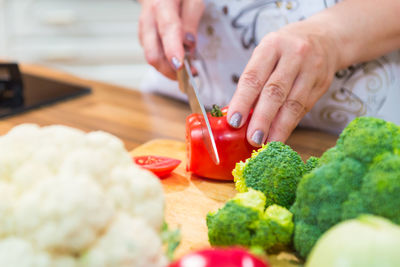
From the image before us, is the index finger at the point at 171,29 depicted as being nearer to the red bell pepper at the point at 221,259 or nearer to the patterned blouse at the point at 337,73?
the patterned blouse at the point at 337,73

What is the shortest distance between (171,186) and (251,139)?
9.2 inches

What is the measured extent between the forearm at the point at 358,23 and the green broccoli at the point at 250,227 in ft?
2.35

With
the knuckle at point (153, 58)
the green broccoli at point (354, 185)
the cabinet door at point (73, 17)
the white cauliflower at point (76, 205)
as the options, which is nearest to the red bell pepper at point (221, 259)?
the white cauliflower at point (76, 205)

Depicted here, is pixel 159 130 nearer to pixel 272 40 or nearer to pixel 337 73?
pixel 272 40

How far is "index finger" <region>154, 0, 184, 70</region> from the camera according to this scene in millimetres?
1418

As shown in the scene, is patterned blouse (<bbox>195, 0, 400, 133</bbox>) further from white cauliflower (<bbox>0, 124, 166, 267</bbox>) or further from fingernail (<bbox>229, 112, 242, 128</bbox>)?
white cauliflower (<bbox>0, 124, 166, 267</bbox>)

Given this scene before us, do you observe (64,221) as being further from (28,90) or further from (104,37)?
(104,37)

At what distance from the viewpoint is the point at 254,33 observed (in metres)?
1.55

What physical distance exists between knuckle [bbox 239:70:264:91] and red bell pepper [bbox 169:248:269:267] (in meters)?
0.69

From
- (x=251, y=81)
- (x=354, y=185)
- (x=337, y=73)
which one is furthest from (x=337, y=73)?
A: (x=354, y=185)

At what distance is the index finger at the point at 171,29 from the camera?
1418mm

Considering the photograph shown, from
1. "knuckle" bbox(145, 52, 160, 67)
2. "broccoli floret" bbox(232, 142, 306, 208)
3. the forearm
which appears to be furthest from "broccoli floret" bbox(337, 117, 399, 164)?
"knuckle" bbox(145, 52, 160, 67)

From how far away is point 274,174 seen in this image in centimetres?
89

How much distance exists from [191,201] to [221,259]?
0.54m
